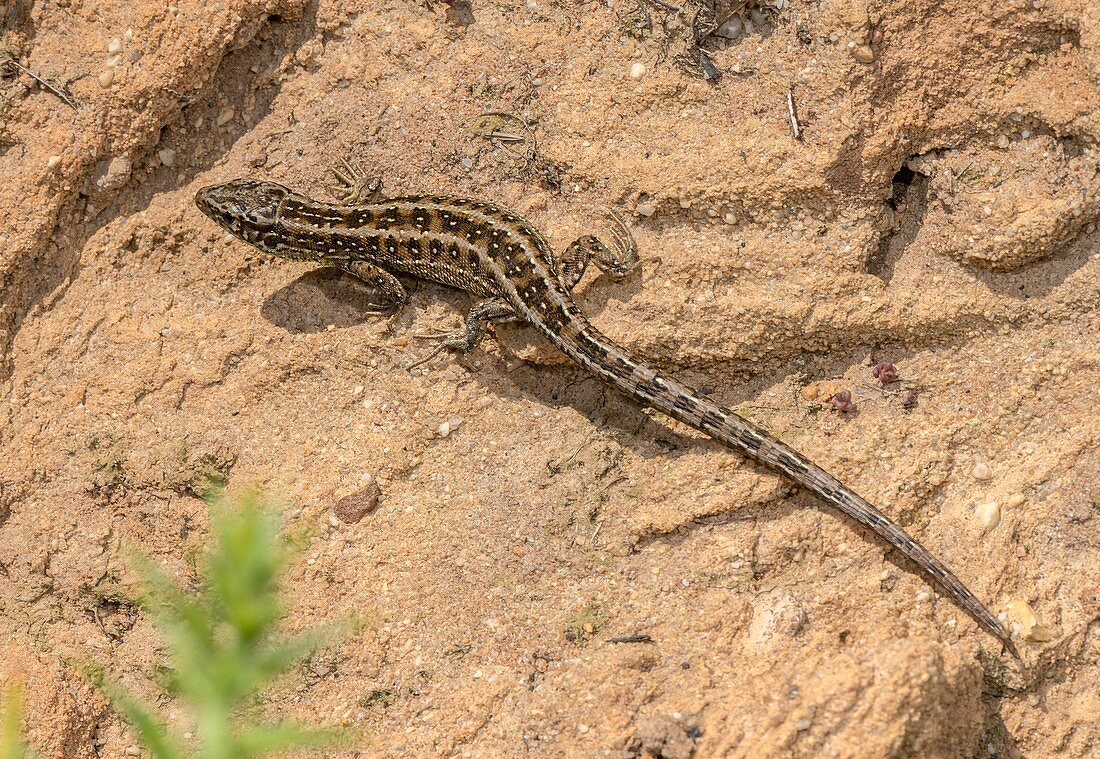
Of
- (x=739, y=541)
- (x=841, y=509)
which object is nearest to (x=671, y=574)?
(x=739, y=541)

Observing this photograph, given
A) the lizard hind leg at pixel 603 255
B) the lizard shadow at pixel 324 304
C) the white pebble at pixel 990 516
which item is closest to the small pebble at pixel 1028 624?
the white pebble at pixel 990 516

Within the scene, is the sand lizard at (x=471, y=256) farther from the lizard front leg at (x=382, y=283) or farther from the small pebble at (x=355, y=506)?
the small pebble at (x=355, y=506)

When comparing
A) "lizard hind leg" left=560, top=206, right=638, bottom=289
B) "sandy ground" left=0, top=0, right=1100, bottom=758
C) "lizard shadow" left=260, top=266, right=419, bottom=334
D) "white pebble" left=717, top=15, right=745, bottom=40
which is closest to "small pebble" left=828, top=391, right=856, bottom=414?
"sandy ground" left=0, top=0, right=1100, bottom=758

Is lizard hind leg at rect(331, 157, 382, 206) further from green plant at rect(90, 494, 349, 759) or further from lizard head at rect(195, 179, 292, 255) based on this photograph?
green plant at rect(90, 494, 349, 759)

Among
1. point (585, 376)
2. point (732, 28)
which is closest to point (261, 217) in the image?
point (585, 376)

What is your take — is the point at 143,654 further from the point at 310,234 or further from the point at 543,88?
the point at 543,88

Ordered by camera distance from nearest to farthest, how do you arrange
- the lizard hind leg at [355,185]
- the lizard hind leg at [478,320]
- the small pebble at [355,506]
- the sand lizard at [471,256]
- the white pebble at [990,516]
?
the white pebble at [990,516], the sand lizard at [471,256], the small pebble at [355,506], the lizard hind leg at [478,320], the lizard hind leg at [355,185]
